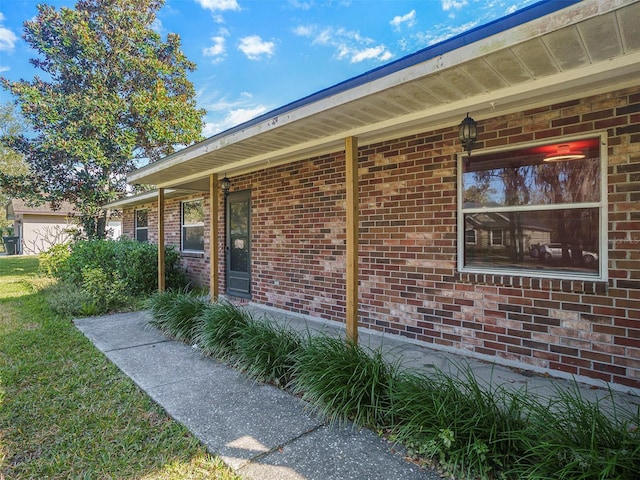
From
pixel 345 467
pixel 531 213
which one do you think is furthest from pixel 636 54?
pixel 345 467

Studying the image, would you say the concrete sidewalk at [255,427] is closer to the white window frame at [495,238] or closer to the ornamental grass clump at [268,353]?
the ornamental grass clump at [268,353]

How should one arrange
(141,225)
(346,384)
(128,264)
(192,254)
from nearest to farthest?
(346,384), (128,264), (192,254), (141,225)

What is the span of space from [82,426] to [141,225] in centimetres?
1049

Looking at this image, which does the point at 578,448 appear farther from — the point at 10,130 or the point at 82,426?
the point at 10,130

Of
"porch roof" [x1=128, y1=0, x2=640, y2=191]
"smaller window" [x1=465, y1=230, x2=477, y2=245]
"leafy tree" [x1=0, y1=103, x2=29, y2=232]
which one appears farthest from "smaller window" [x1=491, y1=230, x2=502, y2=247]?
"leafy tree" [x1=0, y1=103, x2=29, y2=232]

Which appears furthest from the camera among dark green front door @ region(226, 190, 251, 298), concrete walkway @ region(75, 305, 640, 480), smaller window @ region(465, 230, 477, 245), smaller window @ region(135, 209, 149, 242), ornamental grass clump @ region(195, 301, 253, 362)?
smaller window @ region(135, 209, 149, 242)

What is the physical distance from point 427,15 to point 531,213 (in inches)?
224

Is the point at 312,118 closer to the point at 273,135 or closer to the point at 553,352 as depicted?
the point at 273,135

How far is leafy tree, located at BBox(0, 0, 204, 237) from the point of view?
11906 millimetres

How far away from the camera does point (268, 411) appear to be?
112 inches

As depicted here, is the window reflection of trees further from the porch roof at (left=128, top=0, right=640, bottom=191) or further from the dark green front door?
the dark green front door

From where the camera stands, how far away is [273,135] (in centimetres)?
379

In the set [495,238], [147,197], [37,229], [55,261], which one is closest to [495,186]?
[495,238]

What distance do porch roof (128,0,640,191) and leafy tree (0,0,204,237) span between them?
36.9ft
